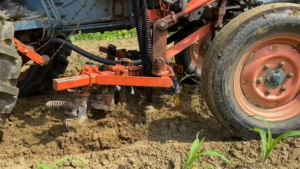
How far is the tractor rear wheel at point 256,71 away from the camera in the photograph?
108 inches

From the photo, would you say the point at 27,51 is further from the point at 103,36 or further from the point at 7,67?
the point at 103,36

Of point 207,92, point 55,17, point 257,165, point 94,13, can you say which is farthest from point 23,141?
point 257,165

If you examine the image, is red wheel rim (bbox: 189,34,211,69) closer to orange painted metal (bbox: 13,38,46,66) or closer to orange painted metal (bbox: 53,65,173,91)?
orange painted metal (bbox: 53,65,173,91)

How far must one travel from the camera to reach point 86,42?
758 centimetres

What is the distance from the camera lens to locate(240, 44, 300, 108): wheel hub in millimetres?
2928

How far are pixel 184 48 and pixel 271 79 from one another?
2.51ft

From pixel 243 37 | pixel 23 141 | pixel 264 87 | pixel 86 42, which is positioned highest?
pixel 86 42

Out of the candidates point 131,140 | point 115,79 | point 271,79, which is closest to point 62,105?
point 115,79

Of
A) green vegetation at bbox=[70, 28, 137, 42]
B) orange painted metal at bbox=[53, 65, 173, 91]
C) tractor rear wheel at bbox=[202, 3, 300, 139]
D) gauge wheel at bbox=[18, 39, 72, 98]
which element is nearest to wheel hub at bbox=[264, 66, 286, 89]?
tractor rear wheel at bbox=[202, 3, 300, 139]

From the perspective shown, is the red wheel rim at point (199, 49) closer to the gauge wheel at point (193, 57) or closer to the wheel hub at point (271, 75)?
the gauge wheel at point (193, 57)

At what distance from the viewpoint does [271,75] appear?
296 cm

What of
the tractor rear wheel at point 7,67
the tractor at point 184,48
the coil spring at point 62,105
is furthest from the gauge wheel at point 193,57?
the tractor rear wheel at point 7,67

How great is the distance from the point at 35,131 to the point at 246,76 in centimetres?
193

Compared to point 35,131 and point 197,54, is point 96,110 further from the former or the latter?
point 197,54
